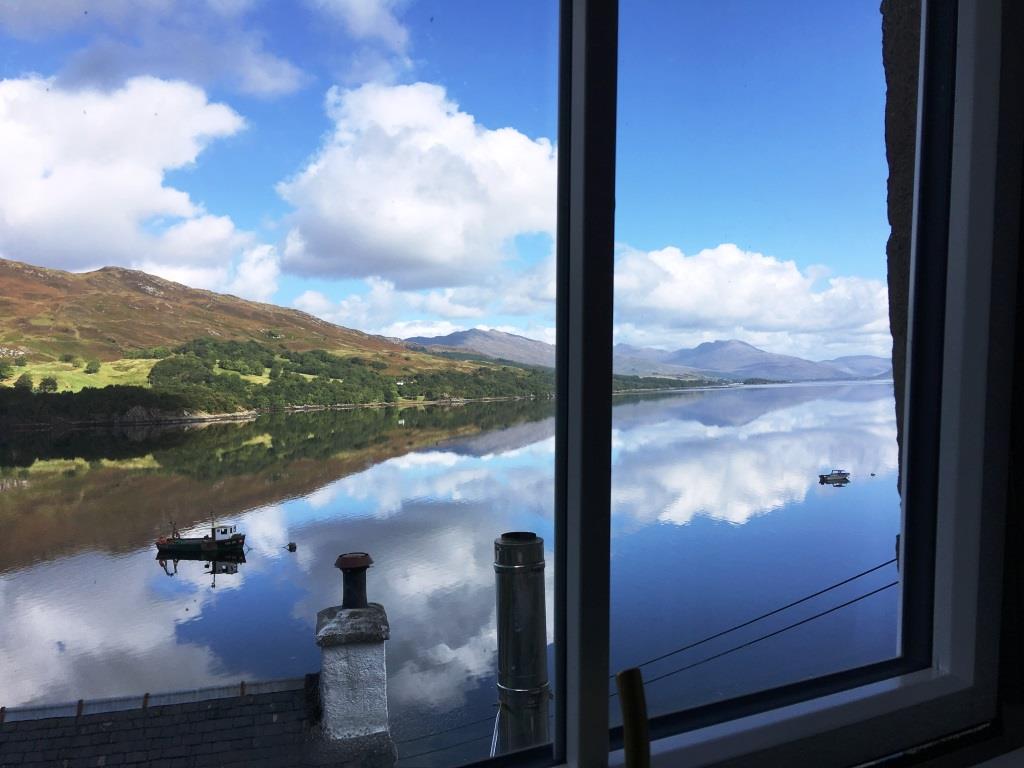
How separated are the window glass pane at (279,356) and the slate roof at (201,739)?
0.9 inches

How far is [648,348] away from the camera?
4.33 ft

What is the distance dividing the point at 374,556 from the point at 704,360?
1029mm

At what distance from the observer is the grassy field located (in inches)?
42.7

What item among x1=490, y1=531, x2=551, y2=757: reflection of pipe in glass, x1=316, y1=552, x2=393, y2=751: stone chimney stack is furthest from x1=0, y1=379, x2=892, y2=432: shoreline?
x1=316, y1=552, x2=393, y2=751: stone chimney stack

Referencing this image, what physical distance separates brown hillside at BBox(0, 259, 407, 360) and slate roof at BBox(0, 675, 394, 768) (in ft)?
2.28

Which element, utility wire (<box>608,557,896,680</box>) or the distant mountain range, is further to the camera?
utility wire (<box>608,557,896,680</box>)

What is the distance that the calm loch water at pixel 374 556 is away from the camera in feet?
3.78

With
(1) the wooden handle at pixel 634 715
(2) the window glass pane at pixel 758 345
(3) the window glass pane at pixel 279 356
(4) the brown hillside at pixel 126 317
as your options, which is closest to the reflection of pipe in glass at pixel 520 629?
(3) the window glass pane at pixel 279 356

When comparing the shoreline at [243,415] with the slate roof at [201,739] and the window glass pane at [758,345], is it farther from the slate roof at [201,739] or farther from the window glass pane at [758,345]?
the slate roof at [201,739]

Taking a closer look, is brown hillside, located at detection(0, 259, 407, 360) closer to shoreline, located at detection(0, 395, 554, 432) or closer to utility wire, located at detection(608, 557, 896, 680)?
shoreline, located at detection(0, 395, 554, 432)

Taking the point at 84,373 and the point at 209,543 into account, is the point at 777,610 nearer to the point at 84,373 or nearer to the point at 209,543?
the point at 209,543

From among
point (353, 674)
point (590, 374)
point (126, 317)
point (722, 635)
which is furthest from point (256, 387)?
point (722, 635)

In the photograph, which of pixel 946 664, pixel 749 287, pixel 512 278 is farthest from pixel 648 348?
pixel 946 664

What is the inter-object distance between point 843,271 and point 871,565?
104cm
